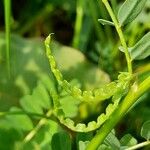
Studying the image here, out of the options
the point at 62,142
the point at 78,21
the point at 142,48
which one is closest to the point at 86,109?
the point at 78,21

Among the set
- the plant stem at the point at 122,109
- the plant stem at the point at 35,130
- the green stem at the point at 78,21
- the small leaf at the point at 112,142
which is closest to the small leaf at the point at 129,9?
the plant stem at the point at 122,109

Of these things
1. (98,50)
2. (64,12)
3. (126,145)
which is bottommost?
(126,145)

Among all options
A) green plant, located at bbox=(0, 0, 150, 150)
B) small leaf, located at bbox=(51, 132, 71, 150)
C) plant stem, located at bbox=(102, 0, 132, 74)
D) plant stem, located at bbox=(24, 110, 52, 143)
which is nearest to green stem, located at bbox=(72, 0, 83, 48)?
green plant, located at bbox=(0, 0, 150, 150)

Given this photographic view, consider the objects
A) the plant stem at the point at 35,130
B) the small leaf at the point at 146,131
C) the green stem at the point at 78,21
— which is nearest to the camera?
the small leaf at the point at 146,131

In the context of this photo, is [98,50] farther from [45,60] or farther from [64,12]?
[64,12]

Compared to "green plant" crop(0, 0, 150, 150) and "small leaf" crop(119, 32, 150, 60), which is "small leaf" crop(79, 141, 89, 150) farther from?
"small leaf" crop(119, 32, 150, 60)

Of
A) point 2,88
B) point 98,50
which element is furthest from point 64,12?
point 2,88

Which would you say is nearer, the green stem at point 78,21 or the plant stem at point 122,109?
the plant stem at point 122,109

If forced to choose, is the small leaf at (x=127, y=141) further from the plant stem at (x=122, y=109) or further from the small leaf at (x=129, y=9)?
the small leaf at (x=129, y=9)

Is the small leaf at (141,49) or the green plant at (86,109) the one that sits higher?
the small leaf at (141,49)
